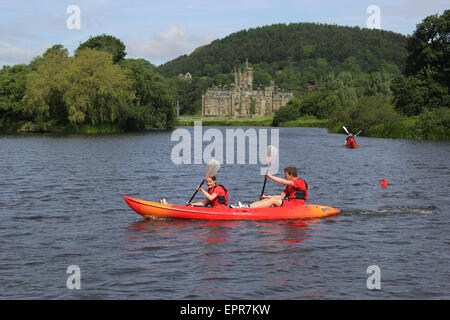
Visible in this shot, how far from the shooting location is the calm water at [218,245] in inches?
373

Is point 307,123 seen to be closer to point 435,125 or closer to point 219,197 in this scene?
point 435,125

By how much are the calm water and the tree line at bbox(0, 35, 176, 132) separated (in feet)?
133

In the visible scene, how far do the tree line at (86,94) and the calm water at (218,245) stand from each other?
40492mm

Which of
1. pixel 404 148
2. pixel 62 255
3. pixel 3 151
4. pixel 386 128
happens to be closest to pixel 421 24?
pixel 386 128

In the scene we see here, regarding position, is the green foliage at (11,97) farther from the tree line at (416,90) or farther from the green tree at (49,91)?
the tree line at (416,90)

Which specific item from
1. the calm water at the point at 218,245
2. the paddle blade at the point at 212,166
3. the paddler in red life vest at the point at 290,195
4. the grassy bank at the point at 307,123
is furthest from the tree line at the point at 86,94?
the grassy bank at the point at 307,123

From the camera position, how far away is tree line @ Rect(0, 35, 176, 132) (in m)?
63.2

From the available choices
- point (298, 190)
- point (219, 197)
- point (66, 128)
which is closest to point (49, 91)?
point (66, 128)

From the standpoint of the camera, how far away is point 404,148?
44.8 metres

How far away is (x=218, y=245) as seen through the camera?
489 inches

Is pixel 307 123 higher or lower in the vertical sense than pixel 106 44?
lower

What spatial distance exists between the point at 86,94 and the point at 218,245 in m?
54.3

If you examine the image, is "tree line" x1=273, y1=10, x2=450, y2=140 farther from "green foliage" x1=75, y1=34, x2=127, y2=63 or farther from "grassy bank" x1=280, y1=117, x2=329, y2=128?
"grassy bank" x1=280, y1=117, x2=329, y2=128

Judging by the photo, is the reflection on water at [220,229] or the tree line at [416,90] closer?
the reflection on water at [220,229]
